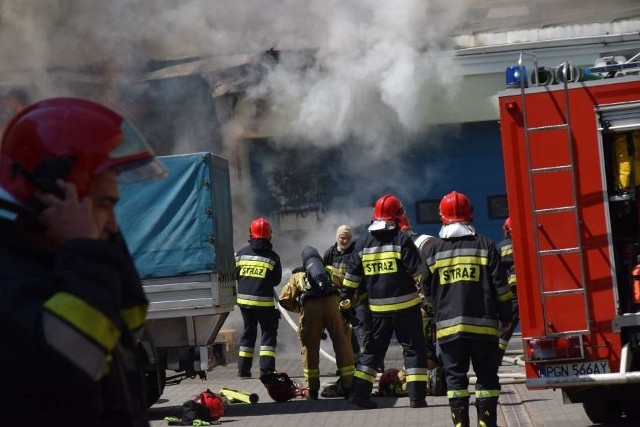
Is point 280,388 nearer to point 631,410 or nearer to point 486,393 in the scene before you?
point 631,410

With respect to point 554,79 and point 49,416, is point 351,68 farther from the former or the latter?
point 49,416

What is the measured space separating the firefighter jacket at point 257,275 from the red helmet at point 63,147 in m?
9.84

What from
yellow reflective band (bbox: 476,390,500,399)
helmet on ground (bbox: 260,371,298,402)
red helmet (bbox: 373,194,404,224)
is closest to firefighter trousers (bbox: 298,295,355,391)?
helmet on ground (bbox: 260,371,298,402)

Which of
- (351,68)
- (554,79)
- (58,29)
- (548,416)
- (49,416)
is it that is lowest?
(548,416)

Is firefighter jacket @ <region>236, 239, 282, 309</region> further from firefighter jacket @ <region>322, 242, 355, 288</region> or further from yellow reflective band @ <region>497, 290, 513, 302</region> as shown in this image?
yellow reflective band @ <region>497, 290, 513, 302</region>

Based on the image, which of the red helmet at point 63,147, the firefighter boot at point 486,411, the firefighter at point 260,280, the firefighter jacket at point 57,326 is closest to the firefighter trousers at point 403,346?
the firefighter boot at point 486,411

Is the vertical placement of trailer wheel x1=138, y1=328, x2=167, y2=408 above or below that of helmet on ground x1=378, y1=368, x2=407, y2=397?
above

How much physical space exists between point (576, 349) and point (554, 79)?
A: 5.76 ft

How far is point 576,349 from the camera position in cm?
720

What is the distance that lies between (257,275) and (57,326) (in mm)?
10157

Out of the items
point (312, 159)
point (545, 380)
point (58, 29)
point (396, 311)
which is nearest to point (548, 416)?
point (396, 311)

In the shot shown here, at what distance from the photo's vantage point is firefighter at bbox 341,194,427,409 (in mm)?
9836

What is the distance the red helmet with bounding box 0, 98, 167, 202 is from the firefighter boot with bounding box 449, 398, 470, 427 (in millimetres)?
5924

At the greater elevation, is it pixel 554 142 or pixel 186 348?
pixel 554 142
